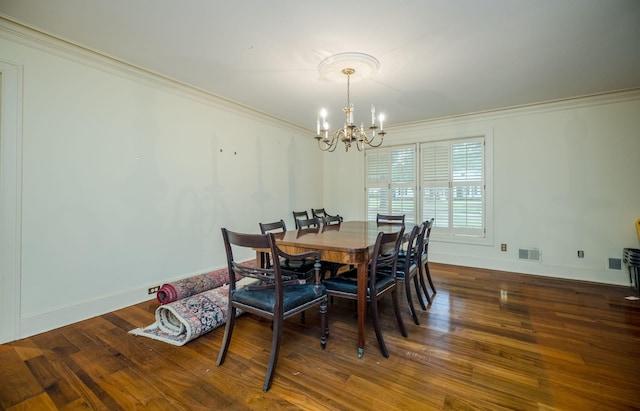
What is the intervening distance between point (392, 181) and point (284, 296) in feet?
12.5

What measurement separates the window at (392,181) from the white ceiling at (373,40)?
1.61 metres

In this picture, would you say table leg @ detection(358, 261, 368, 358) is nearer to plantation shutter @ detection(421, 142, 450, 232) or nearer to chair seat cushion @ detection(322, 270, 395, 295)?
chair seat cushion @ detection(322, 270, 395, 295)

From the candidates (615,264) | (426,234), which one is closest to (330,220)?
(426,234)

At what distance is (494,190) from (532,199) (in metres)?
0.48

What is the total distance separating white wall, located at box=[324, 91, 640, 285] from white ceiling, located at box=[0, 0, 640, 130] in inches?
19.0

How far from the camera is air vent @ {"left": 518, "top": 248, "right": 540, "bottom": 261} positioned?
398 cm

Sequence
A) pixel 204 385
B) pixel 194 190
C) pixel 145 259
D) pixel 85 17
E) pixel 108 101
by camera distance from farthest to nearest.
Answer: pixel 194 190 → pixel 145 259 → pixel 108 101 → pixel 85 17 → pixel 204 385

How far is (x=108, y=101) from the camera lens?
268 centimetres

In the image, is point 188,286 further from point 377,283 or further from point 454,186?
point 454,186

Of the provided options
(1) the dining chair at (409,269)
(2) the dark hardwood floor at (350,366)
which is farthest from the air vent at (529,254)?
(1) the dining chair at (409,269)

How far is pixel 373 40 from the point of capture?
231 centimetres

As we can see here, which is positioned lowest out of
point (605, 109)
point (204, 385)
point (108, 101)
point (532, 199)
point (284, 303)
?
point (204, 385)

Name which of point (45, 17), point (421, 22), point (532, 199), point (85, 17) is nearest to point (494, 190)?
point (532, 199)

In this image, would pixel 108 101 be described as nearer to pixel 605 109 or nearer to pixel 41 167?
pixel 41 167
